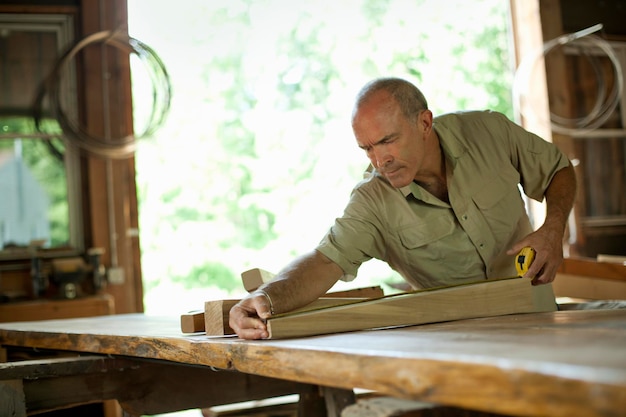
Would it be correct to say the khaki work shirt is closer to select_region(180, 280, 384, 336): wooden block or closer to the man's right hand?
select_region(180, 280, 384, 336): wooden block

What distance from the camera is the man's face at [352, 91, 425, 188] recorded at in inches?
92.7

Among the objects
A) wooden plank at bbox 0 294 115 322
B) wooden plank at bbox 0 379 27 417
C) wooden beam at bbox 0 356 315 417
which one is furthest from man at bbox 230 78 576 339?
wooden plank at bbox 0 294 115 322

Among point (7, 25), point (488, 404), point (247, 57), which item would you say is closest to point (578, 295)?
point (488, 404)

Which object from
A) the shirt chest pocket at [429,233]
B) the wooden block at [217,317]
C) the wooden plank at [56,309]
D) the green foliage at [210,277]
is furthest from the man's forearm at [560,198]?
the green foliage at [210,277]

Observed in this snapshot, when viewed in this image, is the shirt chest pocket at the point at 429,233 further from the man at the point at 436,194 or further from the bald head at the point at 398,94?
the bald head at the point at 398,94

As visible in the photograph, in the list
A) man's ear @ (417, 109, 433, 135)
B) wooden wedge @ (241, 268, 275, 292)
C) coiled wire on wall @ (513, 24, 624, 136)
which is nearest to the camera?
wooden wedge @ (241, 268, 275, 292)

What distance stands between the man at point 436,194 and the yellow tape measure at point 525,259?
121 mm

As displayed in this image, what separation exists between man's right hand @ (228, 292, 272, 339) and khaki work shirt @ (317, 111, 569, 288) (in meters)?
0.58

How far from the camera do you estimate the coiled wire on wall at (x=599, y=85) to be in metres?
6.14

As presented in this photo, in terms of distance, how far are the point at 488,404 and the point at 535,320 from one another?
79cm

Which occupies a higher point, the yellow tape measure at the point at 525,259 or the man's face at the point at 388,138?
the man's face at the point at 388,138

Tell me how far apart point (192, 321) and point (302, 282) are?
12.7 inches

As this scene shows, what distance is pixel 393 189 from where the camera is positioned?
8.38ft

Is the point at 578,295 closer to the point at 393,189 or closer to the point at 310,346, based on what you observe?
the point at 393,189
